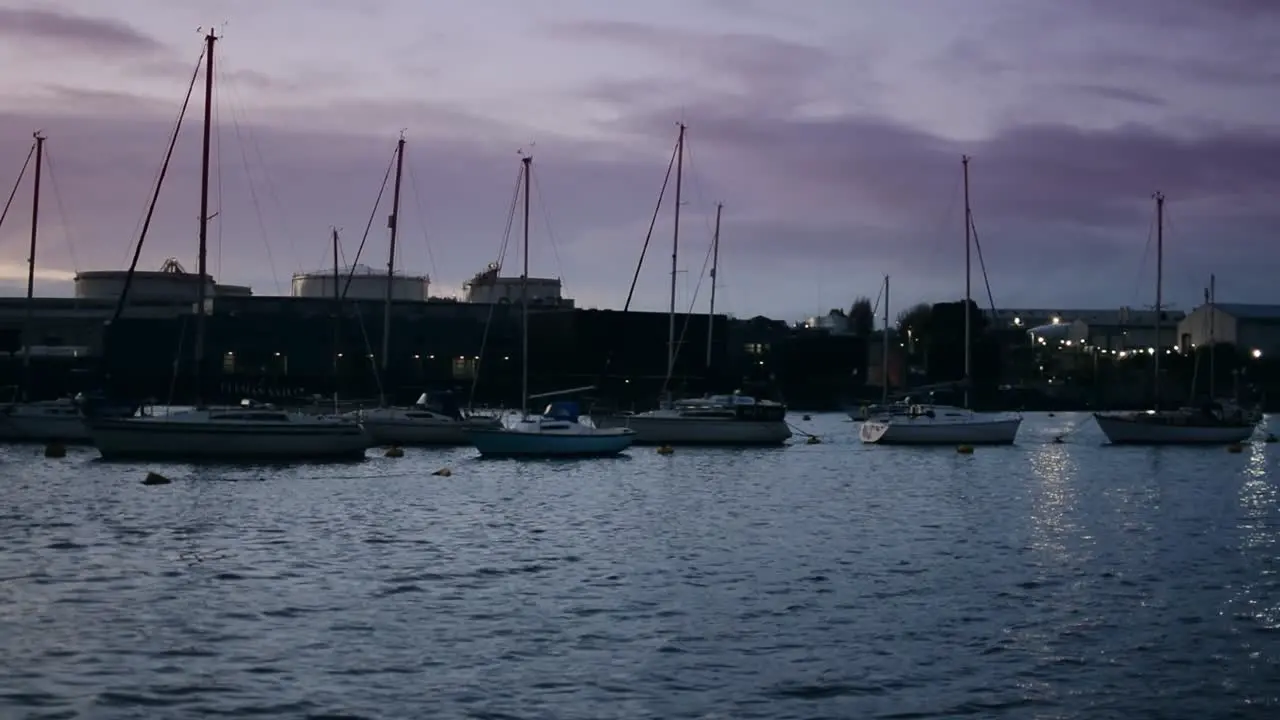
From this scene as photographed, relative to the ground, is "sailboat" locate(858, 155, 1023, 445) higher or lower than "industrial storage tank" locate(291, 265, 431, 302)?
lower

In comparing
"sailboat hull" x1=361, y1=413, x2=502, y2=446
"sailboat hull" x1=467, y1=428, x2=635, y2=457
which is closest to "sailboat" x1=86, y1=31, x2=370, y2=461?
"sailboat hull" x1=467, y1=428, x2=635, y2=457

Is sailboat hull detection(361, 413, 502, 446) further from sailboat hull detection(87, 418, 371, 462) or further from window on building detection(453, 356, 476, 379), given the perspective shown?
window on building detection(453, 356, 476, 379)

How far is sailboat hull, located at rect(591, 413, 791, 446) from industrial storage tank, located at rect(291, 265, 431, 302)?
65.8 metres

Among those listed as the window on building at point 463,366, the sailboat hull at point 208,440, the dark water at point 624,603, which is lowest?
the dark water at point 624,603

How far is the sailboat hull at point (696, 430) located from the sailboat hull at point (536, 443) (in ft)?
28.1

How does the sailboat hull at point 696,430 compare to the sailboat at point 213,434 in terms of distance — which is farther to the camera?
the sailboat hull at point 696,430

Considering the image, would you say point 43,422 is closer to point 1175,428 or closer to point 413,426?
point 413,426

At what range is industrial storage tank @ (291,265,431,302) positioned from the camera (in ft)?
443

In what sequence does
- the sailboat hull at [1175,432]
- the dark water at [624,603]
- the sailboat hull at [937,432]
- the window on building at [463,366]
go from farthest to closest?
1. the window on building at [463,366]
2. the sailboat hull at [1175,432]
3. the sailboat hull at [937,432]
4. the dark water at [624,603]

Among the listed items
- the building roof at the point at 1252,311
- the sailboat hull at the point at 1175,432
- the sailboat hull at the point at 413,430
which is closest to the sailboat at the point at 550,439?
the sailboat hull at the point at 413,430

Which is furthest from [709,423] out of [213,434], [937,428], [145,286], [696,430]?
[145,286]

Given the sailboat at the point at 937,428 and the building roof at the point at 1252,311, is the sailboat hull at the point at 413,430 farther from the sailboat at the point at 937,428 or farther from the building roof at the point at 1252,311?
the building roof at the point at 1252,311

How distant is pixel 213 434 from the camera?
54.9 m

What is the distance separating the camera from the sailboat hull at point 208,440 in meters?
54.8
